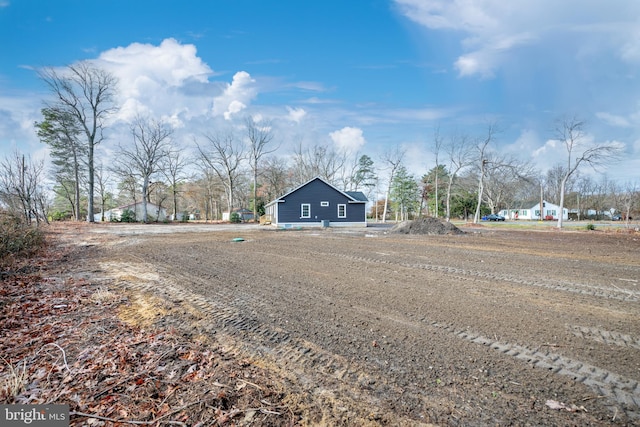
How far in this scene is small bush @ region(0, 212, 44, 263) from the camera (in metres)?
7.59

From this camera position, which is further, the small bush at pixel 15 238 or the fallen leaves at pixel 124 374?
the small bush at pixel 15 238

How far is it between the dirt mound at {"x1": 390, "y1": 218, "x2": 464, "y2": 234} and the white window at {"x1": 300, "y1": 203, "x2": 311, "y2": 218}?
11.0 m

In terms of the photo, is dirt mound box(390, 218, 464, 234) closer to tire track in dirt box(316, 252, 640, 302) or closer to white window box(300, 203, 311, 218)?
white window box(300, 203, 311, 218)

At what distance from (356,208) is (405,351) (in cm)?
2673

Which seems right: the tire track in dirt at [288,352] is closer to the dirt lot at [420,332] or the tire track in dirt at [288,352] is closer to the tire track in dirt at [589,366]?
the dirt lot at [420,332]

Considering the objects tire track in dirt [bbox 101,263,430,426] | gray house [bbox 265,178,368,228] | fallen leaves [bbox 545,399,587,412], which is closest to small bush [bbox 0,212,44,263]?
tire track in dirt [bbox 101,263,430,426]

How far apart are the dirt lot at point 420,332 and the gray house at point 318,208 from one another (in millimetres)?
20548

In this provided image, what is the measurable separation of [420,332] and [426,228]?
53.7 ft

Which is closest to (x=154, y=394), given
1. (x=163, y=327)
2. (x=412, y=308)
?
(x=163, y=327)

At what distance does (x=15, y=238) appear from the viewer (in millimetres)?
8156

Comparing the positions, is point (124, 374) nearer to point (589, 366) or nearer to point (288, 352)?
point (288, 352)

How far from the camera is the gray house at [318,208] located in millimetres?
27750

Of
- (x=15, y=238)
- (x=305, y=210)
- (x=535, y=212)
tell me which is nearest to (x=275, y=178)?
(x=305, y=210)

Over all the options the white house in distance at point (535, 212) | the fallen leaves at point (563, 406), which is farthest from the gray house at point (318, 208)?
the white house in distance at point (535, 212)
